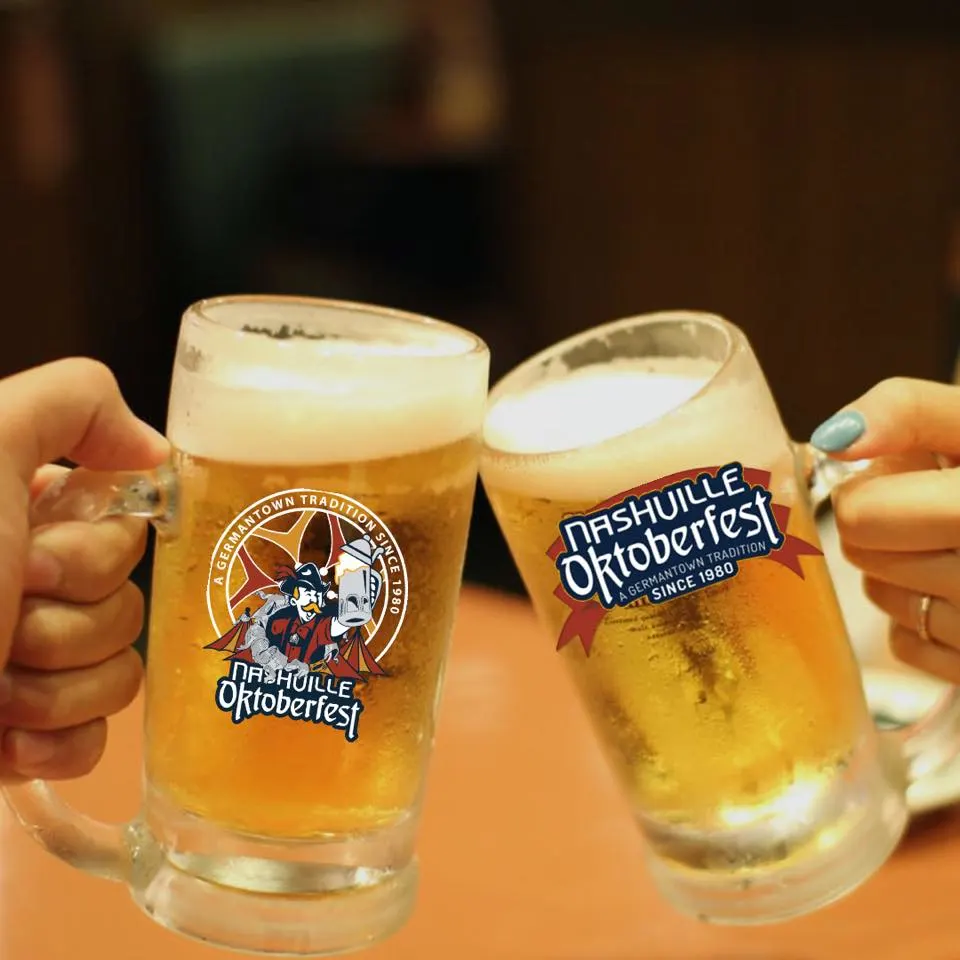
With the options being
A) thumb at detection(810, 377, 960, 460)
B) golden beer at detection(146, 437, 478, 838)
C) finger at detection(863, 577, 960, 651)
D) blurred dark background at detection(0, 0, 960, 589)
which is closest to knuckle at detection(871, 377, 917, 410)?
thumb at detection(810, 377, 960, 460)

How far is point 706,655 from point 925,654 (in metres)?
0.24

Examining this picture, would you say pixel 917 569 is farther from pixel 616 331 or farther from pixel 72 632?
pixel 72 632

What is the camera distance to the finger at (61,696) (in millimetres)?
899

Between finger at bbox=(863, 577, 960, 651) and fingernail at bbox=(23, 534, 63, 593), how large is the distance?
1.76 ft

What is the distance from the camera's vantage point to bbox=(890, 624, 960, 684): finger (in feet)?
3.18

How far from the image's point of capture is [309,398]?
2.57 ft

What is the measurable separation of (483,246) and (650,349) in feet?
11.5

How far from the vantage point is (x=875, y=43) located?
11.8ft

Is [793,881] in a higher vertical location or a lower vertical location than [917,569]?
lower

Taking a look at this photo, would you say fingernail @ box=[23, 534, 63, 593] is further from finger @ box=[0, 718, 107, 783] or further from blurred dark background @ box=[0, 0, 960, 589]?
blurred dark background @ box=[0, 0, 960, 589]

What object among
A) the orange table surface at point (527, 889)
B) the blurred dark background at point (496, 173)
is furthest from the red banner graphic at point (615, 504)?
the blurred dark background at point (496, 173)

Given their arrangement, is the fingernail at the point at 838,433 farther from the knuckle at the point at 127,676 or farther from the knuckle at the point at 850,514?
the knuckle at the point at 127,676

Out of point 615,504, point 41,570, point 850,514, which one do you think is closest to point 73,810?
point 41,570

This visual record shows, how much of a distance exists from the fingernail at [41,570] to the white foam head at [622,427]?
0.25 meters
